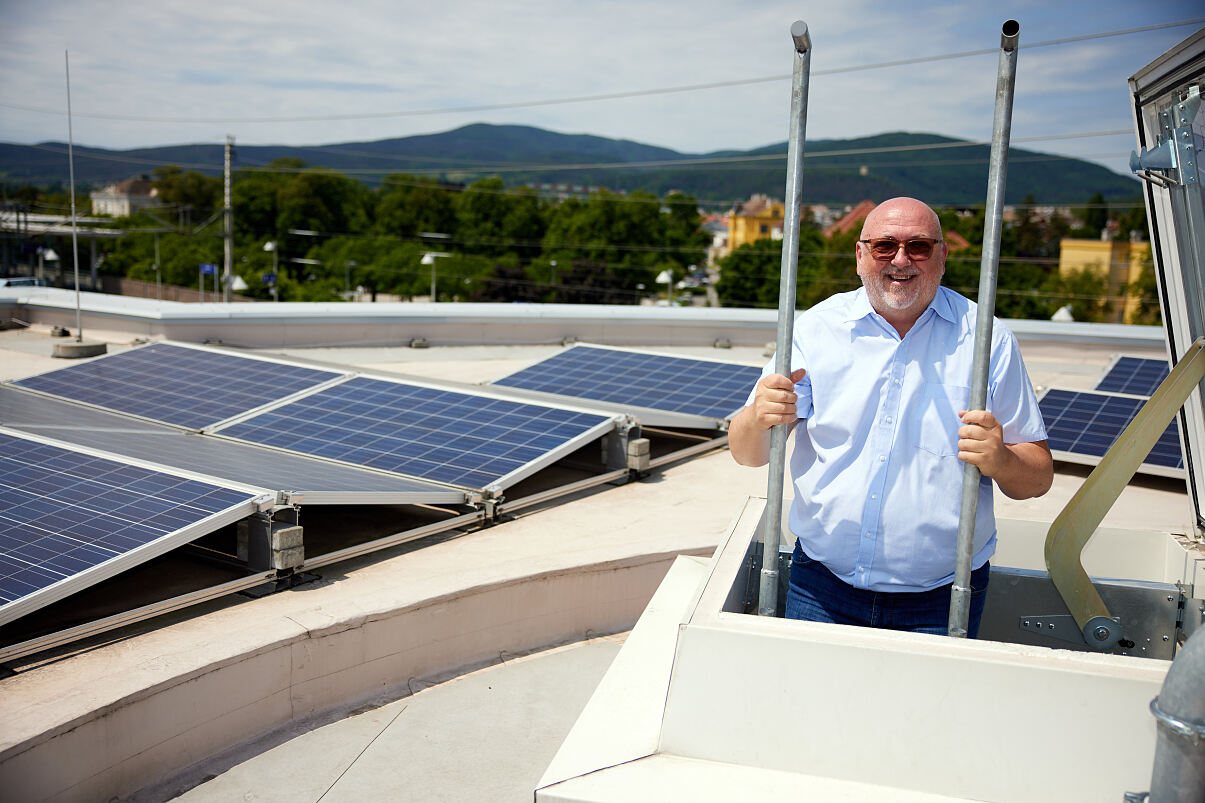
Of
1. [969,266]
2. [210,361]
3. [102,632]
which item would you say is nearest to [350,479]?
[102,632]

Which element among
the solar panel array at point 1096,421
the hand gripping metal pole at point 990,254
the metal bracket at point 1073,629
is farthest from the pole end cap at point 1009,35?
the solar panel array at point 1096,421

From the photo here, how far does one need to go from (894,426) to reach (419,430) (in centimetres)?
545

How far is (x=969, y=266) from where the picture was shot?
8088 cm

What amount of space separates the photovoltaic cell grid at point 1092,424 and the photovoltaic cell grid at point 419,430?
441cm

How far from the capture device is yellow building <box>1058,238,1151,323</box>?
87.2m

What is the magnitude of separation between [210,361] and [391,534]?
439 cm

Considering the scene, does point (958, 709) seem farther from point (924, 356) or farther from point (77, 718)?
point (77, 718)

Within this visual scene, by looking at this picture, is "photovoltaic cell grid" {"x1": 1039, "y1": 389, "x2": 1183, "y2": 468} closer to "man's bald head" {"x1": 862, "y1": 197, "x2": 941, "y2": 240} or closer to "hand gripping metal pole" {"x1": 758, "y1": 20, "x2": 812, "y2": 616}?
"man's bald head" {"x1": 862, "y1": 197, "x2": 941, "y2": 240}

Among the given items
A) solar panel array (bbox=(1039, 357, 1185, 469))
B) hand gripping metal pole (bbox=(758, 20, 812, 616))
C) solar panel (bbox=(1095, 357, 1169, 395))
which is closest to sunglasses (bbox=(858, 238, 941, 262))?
hand gripping metal pole (bbox=(758, 20, 812, 616))

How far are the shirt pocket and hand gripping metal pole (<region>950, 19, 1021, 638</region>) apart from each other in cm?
18

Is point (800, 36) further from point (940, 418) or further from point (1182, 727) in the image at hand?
point (1182, 727)

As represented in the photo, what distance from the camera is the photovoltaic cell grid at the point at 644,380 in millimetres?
9797

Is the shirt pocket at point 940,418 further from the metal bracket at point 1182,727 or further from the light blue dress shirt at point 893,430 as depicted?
the metal bracket at point 1182,727

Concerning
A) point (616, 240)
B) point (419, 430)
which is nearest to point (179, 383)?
point (419, 430)
